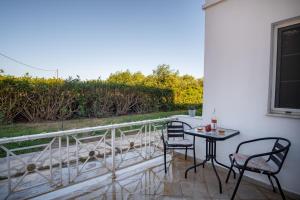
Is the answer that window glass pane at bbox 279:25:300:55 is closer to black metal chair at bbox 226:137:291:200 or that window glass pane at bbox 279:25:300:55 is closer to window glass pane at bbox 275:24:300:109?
window glass pane at bbox 275:24:300:109

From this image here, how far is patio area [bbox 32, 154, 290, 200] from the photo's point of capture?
2.40 meters

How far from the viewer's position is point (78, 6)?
595 cm

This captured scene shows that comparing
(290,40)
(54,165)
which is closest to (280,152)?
(290,40)

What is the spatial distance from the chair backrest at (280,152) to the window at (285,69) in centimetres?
40

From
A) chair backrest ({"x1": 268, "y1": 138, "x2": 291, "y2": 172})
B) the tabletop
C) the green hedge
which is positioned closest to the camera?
chair backrest ({"x1": 268, "y1": 138, "x2": 291, "y2": 172})

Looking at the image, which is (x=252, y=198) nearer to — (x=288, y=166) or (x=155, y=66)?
(x=288, y=166)

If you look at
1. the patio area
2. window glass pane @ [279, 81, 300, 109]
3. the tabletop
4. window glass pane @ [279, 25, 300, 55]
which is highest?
window glass pane @ [279, 25, 300, 55]

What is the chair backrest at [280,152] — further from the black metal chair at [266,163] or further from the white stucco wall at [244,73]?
the white stucco wall at [244,73]

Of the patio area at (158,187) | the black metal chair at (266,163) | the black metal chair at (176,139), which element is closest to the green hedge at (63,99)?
the black metal chair at (176,139)

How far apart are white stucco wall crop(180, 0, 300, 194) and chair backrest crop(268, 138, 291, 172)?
109 millimetres

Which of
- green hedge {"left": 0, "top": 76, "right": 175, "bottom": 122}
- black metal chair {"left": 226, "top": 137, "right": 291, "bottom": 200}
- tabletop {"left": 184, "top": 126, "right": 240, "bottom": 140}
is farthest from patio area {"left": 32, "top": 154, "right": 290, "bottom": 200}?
green hedge {"left": 0, "top": 76, "right": 175, "bottom": 122}

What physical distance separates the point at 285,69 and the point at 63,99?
6.88 meters

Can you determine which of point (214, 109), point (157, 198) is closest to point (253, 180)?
point (214, 109)

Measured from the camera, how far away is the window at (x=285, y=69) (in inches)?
99.7
